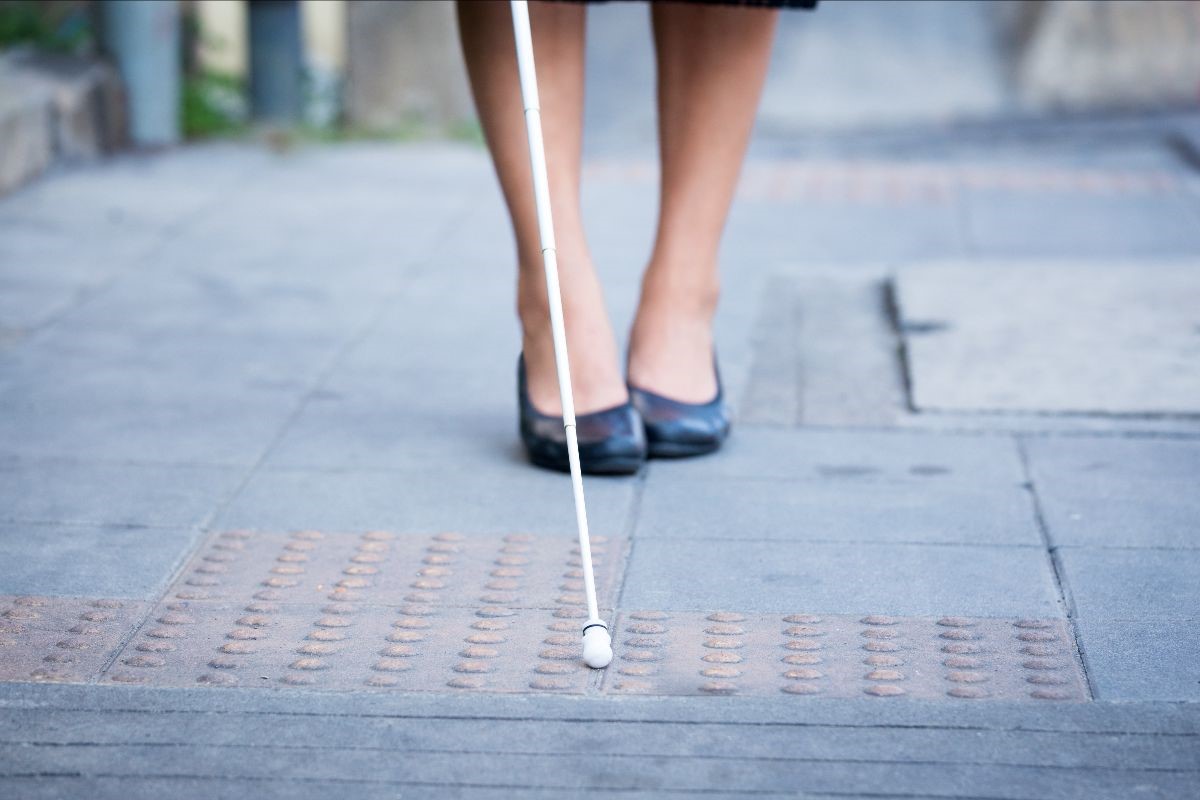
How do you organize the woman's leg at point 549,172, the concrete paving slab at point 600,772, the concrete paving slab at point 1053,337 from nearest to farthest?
1. the concrete paving slab at point 600,772
2. the woman's leg at point 549,172
3. the concrete paving slab at point 1053,337

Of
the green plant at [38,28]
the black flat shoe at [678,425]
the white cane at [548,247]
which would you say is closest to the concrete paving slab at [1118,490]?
the black flat shoe at [678,425]

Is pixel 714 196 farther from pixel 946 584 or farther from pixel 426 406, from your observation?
pixel 946 584

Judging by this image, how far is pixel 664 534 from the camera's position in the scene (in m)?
2.27

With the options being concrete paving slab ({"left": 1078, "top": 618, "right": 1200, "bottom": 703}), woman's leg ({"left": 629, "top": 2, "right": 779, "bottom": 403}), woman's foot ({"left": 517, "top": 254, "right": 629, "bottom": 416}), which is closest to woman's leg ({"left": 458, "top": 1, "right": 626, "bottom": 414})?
woman's foot ({"left": 517, "top": 254, "right": 629, "bottom": 416})

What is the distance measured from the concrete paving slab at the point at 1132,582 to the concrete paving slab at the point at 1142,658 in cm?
3

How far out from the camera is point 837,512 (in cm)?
235

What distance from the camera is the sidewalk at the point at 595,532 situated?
1666 mm

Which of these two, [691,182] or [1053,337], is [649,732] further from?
[1053,337]

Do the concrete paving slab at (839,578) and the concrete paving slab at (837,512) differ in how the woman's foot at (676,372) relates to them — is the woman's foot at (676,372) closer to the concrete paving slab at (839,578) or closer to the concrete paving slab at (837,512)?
the concrete paving slab at (837,512)

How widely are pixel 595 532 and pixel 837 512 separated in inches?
14.7

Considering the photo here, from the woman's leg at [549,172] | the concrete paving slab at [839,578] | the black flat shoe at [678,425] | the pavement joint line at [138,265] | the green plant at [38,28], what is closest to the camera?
the concrete paving slab at [839,578]

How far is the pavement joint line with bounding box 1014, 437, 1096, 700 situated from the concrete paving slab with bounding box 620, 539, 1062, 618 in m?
0.01

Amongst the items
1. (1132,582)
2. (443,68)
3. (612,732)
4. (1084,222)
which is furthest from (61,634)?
(443,68)

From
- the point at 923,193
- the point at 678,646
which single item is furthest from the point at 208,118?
the point at 678,646
